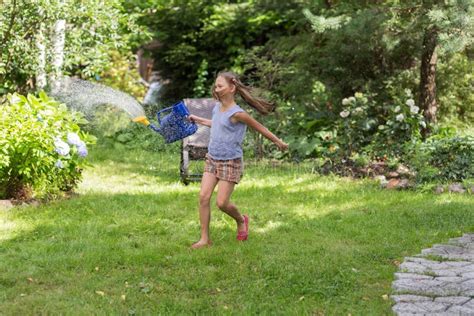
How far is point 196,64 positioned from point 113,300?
11.8 meters

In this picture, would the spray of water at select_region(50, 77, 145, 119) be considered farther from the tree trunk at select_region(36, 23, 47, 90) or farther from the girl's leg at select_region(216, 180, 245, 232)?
the girl's leg at select_region(216, 180, 245, 232)

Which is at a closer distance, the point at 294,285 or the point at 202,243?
the point at 294,285

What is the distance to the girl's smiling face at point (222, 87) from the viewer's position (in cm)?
565

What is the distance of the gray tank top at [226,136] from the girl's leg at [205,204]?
0.17 m

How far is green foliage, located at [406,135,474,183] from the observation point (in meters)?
8.18

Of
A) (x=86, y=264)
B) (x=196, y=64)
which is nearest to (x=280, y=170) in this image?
(x=86, y=264)

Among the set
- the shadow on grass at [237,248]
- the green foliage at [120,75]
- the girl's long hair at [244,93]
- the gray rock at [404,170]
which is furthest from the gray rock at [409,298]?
the green foliage at [120,75]

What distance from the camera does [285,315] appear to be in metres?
4.26

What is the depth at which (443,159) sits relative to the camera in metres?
8.56

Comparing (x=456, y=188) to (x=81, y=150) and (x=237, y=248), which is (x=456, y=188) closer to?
(x=237, y=248)

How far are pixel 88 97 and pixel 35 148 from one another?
5246mm

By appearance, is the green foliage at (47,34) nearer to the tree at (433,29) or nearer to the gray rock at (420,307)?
the tree at (433,29)

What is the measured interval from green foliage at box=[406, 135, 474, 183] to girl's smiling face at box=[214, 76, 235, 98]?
3.26 meters

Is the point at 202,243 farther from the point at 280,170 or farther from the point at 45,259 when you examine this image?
the point at 280,170
